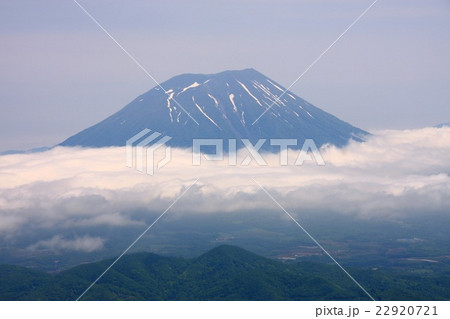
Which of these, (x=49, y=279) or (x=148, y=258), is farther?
(x=148, y=258)

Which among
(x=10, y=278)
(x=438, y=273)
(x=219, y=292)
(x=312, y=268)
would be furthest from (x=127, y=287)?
(x=438, y=273)
